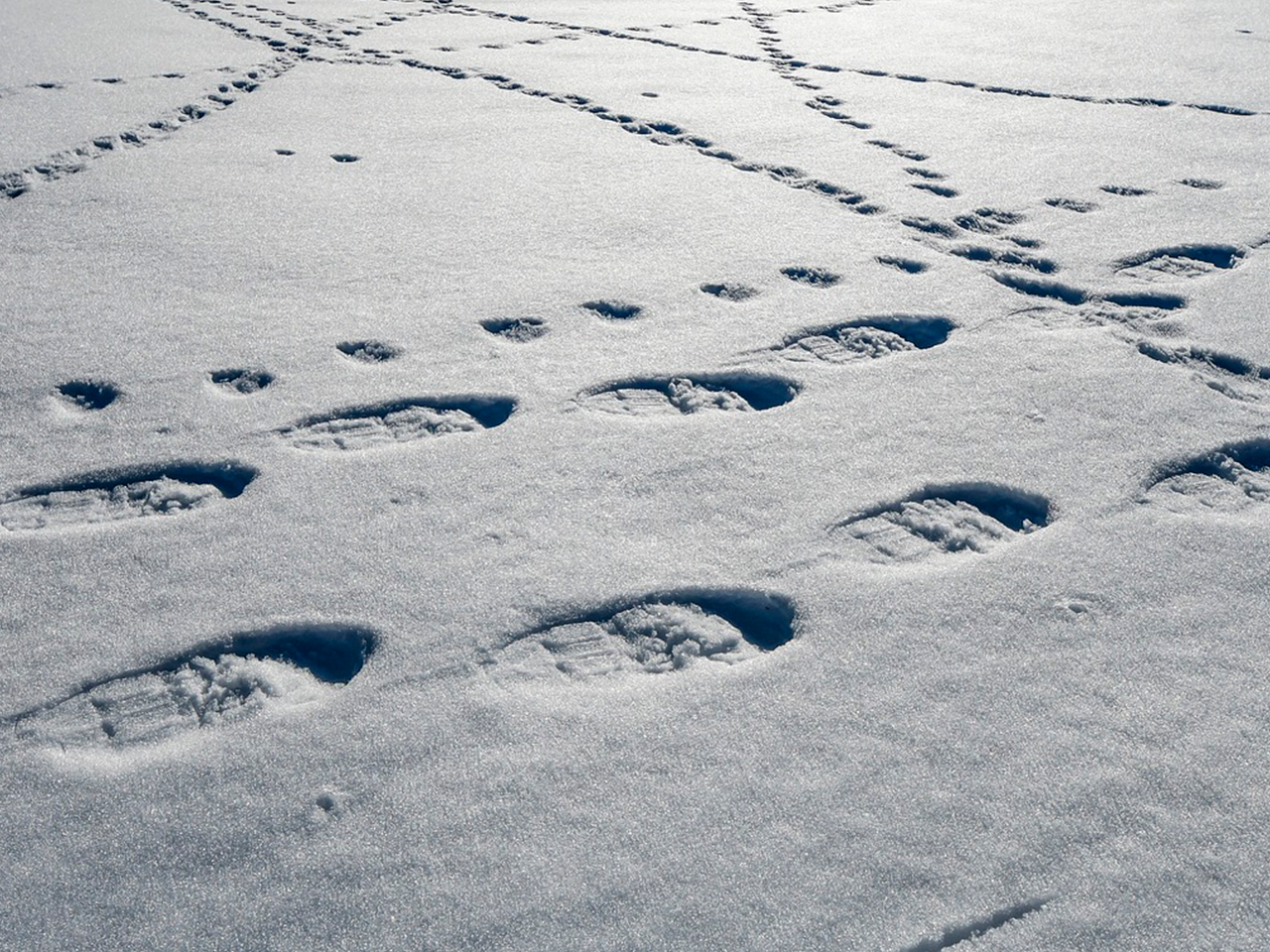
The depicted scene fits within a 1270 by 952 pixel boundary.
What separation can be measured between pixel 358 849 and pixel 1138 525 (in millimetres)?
1070

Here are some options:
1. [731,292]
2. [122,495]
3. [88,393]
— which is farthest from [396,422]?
[731,292]

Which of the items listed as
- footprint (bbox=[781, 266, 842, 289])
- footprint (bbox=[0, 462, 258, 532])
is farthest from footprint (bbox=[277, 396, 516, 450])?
footprint (bbox=[781, 266, 842, 289])

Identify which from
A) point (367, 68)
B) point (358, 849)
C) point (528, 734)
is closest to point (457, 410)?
point (528, 734)

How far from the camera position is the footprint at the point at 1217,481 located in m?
1.42

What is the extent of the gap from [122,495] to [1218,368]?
73.1 inches

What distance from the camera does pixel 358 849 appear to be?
0.91 meters

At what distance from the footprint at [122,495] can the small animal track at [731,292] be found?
1.07m

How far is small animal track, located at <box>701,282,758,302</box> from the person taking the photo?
7.04ft

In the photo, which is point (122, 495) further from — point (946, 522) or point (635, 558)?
point (946, 522)

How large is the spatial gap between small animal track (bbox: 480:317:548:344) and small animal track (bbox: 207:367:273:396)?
1.43 ft

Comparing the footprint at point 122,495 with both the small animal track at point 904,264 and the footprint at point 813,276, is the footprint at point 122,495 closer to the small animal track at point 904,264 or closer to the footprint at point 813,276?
the footprint at point 813,276

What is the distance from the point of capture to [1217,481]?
58.0 inches

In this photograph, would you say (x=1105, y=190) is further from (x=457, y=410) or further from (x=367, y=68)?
(x=367, y=68)

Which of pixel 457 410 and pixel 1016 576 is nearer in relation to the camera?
pixel 1016 576
